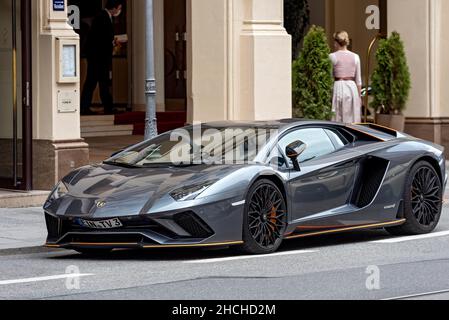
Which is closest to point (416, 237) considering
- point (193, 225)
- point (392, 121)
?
point (193, 225)

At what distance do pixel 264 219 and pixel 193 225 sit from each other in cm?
75

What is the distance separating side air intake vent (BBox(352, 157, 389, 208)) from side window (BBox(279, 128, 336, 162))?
15.1 inches

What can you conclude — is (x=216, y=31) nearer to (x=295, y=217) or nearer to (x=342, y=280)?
(x=295, y=217)

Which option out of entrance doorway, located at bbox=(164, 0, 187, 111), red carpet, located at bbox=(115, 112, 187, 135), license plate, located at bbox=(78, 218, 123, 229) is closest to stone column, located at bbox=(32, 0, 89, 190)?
license plate, located at bbox=(78, 218, 123, 229)

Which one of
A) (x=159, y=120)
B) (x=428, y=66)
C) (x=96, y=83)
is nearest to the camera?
(x=428, y=66)

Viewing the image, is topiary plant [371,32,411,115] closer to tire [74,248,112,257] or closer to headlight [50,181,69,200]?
tire [74,248,112,257]

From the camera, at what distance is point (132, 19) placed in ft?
89.6

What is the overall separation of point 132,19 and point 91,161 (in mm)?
8370

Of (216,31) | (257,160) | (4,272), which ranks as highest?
(216,31)

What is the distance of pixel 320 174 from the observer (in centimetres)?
1263

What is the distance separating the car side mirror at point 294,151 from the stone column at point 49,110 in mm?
5189

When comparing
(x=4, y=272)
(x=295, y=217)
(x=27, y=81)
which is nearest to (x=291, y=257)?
(x=295, y=217)

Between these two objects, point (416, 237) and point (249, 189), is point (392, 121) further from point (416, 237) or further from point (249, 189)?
point (249, 189)
